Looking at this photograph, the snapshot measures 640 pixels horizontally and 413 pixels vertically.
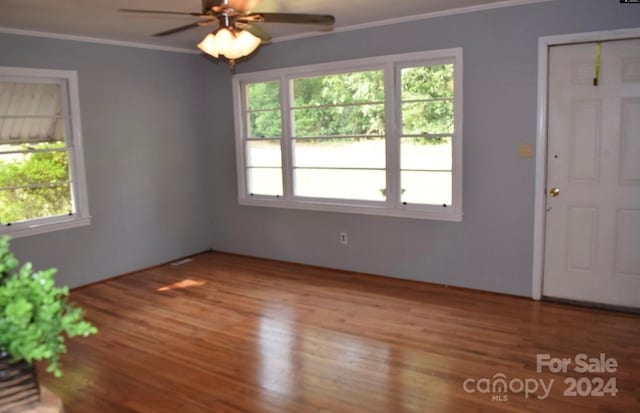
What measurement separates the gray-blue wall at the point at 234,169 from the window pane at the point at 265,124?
14.3 inches

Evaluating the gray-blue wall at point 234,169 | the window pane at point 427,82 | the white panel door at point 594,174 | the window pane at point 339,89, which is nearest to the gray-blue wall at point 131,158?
the gray-blue wall at point 234,169

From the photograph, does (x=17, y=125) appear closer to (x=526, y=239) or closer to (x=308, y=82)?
(x=308, y=82)

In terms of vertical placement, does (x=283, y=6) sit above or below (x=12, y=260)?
above

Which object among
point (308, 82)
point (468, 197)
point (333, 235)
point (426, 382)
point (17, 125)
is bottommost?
point (426, 382)

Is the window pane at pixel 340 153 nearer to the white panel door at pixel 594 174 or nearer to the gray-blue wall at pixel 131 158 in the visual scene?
the gray-blue wall at pixel 131 158

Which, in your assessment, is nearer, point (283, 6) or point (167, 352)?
point (167, 352)

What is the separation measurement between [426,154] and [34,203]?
12.2 ft

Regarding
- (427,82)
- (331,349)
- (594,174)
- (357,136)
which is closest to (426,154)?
(427,82)

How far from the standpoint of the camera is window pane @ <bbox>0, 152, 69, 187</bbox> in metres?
4.47

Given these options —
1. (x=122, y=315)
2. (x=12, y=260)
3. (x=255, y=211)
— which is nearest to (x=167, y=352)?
(x=122, y=315)

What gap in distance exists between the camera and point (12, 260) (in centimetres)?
152

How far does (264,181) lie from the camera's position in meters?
5.77

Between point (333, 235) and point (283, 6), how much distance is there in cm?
239

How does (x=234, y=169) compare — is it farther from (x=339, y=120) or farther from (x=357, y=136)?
(x=357, y=136)
